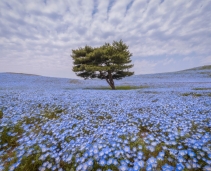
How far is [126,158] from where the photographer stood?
2.47 metres

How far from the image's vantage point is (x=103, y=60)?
1638 cm

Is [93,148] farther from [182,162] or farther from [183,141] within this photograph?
[183,141]

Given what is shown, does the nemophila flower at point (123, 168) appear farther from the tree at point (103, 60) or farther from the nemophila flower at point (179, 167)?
the tree at point (103, 60)

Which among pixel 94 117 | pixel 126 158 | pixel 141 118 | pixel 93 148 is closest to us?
pixel 126 158

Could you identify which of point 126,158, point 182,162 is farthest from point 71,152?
point 182,162

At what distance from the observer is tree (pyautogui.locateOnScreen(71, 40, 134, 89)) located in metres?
15.3

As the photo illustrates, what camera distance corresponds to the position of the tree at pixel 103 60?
50.1 feet

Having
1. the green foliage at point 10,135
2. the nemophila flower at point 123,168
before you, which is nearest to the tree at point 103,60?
the green foliage at point 10,135

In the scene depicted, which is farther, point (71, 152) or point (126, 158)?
point (71, 152)

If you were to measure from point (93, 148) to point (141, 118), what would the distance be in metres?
2.29

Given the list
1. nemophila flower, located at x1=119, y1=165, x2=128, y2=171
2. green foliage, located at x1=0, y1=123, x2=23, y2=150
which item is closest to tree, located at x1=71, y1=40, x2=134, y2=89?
green foliage, located at x1=0, y1=123, x2=23, y2=150

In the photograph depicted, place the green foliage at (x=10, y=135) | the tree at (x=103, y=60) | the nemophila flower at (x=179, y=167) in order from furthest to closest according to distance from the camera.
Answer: the tree at (x=103, y=60)
the green foliage at (x=10, y=135)
the nemophila flower at (x=179, y=167)

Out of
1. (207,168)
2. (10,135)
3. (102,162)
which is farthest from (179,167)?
(10,135)

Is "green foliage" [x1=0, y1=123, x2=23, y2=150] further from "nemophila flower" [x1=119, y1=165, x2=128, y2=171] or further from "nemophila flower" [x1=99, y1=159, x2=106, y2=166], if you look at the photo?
"nemophila flower" [x1=119, y1=165, x2=128, y2=171]
